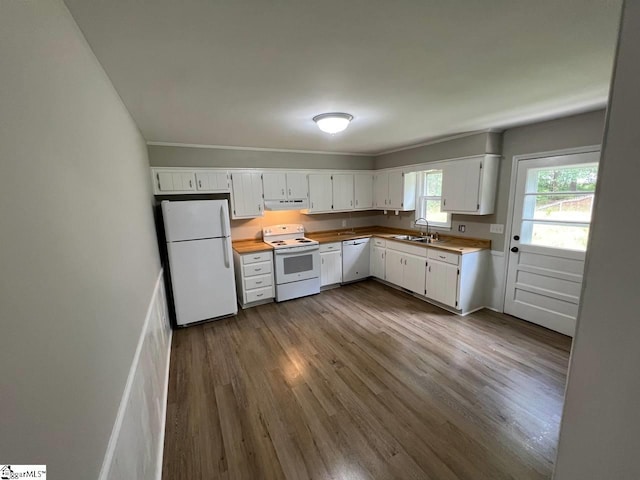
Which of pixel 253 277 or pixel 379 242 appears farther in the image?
pixel 379 242

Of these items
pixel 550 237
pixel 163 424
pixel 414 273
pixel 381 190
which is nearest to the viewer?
pixel 163 424

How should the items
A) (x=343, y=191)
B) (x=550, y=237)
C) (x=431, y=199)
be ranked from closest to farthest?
(x=550, y=237) < (x=431, y=199) < (x=343, y=191)

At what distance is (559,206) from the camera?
2.97 metres

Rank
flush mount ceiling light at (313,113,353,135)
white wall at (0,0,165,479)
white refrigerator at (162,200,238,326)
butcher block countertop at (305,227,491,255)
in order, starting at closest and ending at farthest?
white wall at (0,0,165,479) < flush mount ceiling light at (313,113,353,135) < white refrigerator at (162,200,238,326) < butcher block countertop at (305,227,491,255)

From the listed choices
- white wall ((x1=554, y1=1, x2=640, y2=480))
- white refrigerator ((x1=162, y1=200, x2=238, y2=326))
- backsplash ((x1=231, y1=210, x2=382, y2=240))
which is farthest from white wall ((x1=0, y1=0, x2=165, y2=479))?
backsplash ((x1=231, y1=210, x2=382, y2=240))

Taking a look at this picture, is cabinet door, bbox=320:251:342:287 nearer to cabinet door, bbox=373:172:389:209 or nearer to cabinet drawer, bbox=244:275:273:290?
cabinet drawer, bbox=244:275:273:290

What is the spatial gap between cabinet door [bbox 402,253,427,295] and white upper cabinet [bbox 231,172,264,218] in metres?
2.48

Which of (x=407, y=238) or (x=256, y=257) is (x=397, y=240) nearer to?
(x=407, y=238)

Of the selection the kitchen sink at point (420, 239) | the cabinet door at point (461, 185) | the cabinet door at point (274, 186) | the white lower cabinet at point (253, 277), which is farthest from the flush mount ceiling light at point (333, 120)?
the kitchen sink at point (420, 239)

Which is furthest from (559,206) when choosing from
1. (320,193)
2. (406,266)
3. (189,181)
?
(189,181)

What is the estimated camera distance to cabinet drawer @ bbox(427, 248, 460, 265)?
345cm

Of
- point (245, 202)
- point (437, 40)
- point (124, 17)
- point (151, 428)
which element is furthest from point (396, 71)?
point (245, 202)

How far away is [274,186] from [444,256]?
2.77m

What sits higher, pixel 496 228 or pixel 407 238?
pixel 496 228
